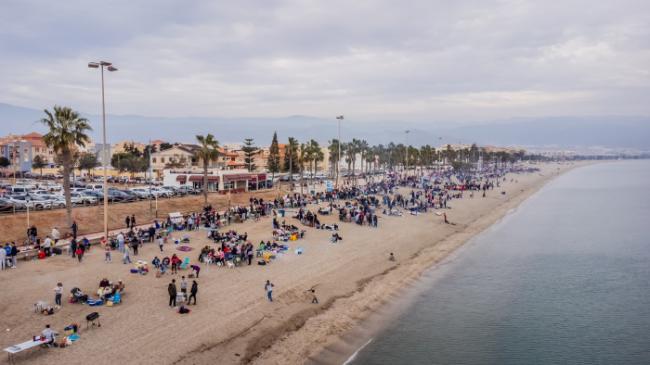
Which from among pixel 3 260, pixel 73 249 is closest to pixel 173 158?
pixel 73 249

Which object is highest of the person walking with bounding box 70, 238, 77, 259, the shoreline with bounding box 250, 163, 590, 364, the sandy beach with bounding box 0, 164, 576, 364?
the person walking with bounding box 70, 238, 77, 259

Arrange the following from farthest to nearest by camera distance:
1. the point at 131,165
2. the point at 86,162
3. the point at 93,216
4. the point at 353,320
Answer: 1. the point at 86,162
2. the point at 131,165
3. the point at 93,216
4. the point at 353,320

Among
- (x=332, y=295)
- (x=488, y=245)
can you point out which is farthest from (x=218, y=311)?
(x=488, y=245)

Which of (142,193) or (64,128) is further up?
(64,128)

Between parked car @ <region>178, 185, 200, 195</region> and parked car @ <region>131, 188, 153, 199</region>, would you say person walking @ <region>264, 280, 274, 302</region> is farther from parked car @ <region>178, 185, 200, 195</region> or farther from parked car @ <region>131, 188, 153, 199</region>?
parked car @ <region>178, 185, 200, 195</region>

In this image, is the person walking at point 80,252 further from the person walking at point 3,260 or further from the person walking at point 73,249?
the person walking at point 3,260

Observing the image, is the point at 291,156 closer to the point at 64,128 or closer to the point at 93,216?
the point at 93,216

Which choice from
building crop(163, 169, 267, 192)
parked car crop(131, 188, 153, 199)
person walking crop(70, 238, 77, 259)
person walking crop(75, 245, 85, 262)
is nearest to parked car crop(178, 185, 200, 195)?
building crop(163, 169, 267, 192)

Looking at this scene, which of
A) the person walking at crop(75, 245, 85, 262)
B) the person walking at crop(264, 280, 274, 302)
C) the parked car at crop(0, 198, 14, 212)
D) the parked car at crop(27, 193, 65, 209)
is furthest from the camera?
the parked car at crop(27, 193, 65, 209)
